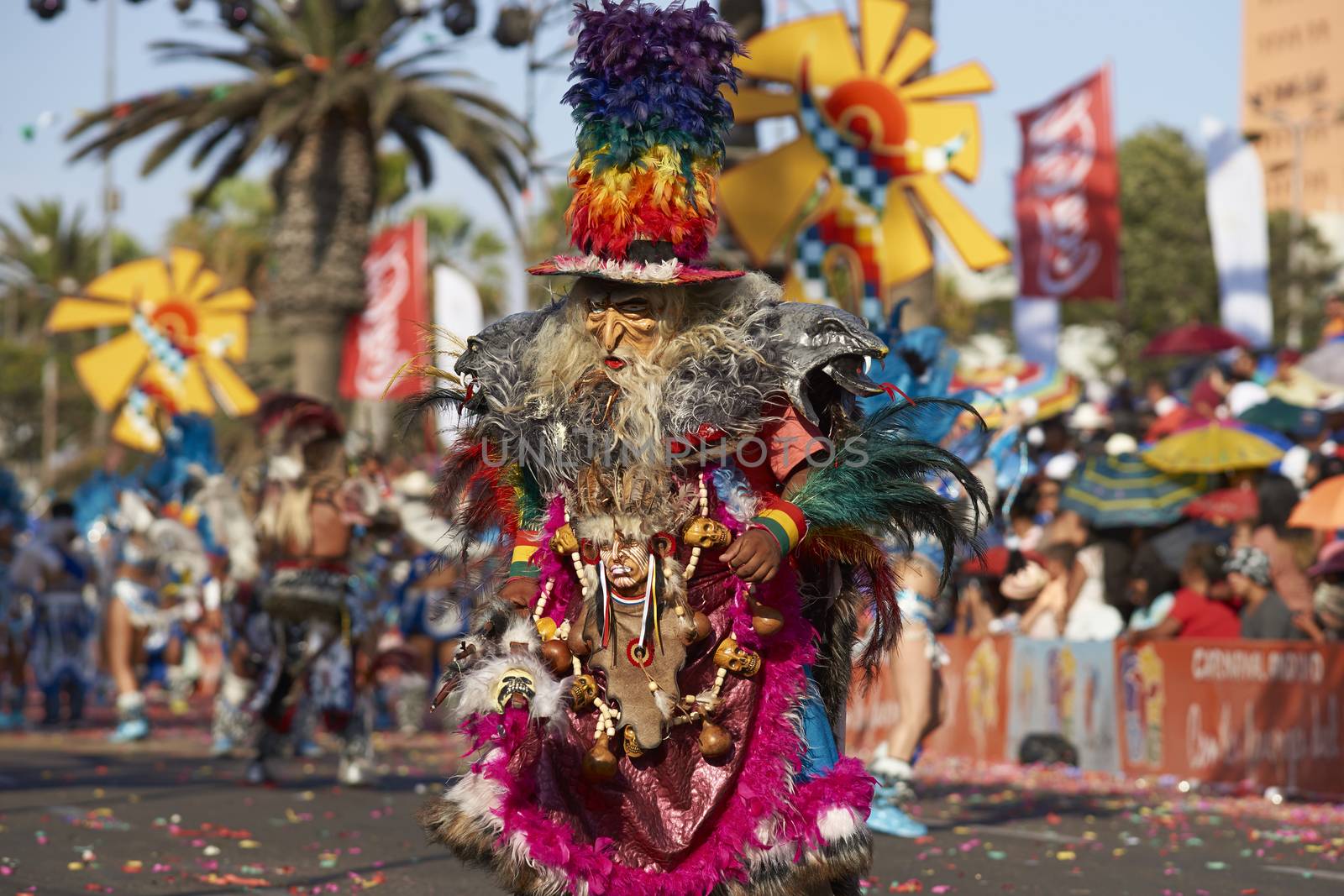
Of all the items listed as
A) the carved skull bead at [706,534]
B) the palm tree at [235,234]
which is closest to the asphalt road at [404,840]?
the carved skull bead at [706,534]

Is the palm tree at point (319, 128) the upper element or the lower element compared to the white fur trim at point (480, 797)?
upper

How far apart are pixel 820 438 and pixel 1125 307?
3786 cm

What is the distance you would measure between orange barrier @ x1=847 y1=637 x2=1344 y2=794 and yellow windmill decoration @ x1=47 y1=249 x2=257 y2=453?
910cm

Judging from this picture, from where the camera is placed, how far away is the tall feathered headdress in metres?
4.79

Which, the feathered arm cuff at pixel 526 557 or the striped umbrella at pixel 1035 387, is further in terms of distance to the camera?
the striped umbrella at pixel 1035 387

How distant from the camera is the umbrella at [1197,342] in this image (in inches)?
703

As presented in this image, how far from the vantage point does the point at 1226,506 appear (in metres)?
12.4

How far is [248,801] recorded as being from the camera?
9.65m

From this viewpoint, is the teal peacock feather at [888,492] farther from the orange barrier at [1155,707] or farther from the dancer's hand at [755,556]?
the orange barrier at [1155,707]

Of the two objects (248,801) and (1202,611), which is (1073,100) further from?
(248,801)

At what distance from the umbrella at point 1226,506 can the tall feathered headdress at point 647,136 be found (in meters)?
7.86

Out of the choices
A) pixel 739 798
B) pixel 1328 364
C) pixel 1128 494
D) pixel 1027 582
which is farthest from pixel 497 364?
pixel 1328 364

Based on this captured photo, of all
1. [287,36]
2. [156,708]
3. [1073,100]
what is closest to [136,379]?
[156,708]

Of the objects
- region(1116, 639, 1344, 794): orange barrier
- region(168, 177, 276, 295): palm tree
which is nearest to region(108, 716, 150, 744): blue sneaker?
region(1116, 639, 1344, 794): orange barrier
